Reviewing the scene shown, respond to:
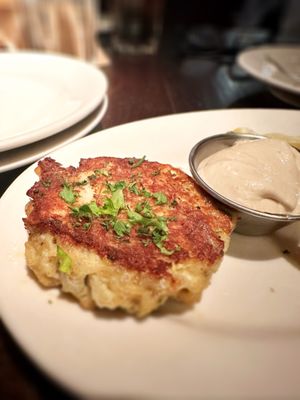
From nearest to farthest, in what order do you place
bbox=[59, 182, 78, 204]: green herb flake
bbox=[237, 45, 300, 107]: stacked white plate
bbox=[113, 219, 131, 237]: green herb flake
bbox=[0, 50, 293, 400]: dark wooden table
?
bbox=[113, 219, 131, 237]: green herb flake → bbox=[59, 182, 78, 204]: green herb flake → bbox=[237, 45, 300, 107]: stacked white plate → bbox=[0, 50, 293, 400]: dark wooden table

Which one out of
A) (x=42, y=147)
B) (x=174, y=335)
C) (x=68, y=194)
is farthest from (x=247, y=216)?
(x=42, y=147)

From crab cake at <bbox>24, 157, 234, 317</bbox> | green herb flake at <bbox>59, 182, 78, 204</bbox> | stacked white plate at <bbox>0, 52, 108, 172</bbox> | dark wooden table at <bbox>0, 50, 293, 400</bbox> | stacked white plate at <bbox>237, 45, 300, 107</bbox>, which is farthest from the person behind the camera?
dark wooden table at <bbox>0, 50, 293, 400</bbox>

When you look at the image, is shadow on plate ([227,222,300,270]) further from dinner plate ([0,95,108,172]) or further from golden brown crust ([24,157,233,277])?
dinner plate ([0,95,108,172])

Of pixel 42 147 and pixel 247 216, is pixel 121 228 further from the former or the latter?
pixel 42 147

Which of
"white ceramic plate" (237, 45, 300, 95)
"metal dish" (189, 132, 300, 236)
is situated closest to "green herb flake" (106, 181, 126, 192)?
"metal dish" (189, 132, 300, 236)

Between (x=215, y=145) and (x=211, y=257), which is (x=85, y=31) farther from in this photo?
(x=211, y=257)
